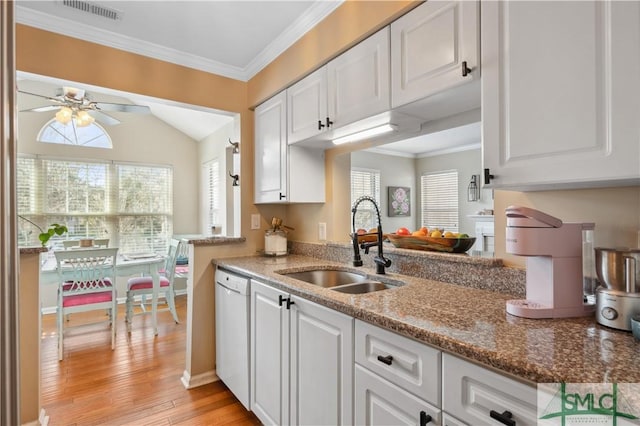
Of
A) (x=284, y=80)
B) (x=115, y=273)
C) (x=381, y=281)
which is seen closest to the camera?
(x=381, y=281)

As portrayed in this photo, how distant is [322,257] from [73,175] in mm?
4235

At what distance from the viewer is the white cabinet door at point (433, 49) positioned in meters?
1.21

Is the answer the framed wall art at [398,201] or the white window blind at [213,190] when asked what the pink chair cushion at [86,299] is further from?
the framed wall art at [398,201]

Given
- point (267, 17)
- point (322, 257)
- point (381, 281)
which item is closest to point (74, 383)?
point (322, 257)

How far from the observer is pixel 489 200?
13.6 feet

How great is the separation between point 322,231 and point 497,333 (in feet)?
5.53

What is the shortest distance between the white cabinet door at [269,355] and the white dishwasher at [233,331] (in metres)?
0.09

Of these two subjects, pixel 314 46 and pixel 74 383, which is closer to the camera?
pixel 314 46

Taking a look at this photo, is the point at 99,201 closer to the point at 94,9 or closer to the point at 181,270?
the point at 181,270

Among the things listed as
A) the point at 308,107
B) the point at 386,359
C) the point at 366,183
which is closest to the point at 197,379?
the point at 386,359

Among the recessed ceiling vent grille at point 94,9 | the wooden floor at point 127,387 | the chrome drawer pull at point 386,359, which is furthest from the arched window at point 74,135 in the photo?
the chrome drawer pull at point 386,359

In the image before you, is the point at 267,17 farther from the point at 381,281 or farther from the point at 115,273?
the point at 115,273

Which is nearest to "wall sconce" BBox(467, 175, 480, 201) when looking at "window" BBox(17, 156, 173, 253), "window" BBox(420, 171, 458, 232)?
"window" BBox(420, 171, 458, 232)

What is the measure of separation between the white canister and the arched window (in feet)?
11.1
